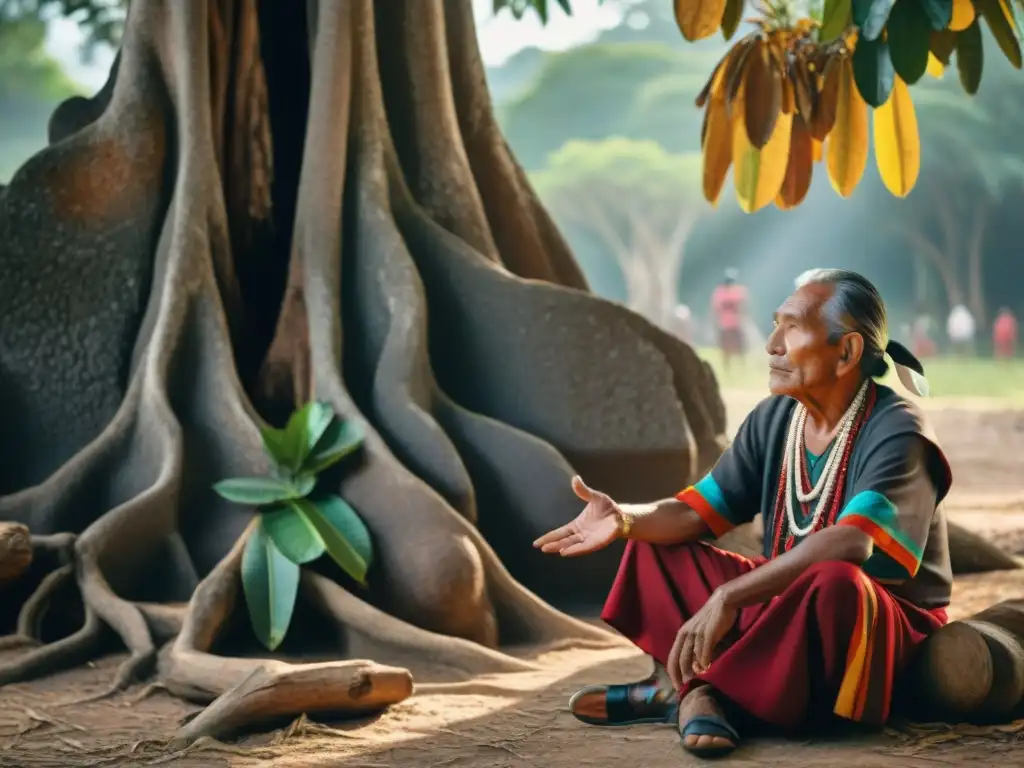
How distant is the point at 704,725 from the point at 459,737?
0.71 m

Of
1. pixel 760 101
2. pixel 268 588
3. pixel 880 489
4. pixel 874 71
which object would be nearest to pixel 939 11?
pixel 874 71

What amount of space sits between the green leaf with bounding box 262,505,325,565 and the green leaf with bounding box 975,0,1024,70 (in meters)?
2.74

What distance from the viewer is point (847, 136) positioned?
5.07 meters

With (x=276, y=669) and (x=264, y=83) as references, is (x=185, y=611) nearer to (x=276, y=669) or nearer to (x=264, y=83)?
(x=276, y=669)

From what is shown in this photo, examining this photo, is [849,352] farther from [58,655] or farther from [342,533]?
[58,655]

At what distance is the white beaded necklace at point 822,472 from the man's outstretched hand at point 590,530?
45cm

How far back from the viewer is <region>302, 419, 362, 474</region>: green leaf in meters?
4.90

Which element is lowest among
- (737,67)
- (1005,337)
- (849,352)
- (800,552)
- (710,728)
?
(710,728)

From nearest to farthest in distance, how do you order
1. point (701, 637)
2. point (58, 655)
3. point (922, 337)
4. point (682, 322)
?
point (701, 637) < point (58, 655) < point (922, 337) < point (682, 322)

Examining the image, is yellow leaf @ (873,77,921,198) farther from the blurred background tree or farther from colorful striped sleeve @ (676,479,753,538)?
the blurred background tree

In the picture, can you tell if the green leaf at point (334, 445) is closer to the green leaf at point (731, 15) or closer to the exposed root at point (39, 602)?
the exposed root at point (39, 602)

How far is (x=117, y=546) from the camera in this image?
4.85m

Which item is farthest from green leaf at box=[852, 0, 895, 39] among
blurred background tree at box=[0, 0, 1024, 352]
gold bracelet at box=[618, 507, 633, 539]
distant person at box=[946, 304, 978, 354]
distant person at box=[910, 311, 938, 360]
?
distant person at box=[946, 304, 978, 354]

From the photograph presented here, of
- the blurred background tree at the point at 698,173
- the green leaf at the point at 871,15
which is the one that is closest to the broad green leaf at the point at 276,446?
the green leaf at the point at 871,15
